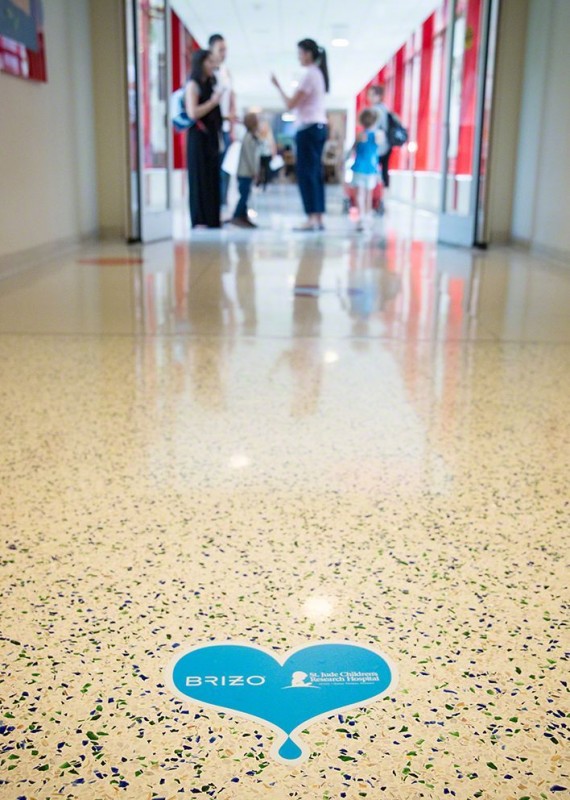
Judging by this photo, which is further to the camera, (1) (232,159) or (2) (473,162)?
(1) (232,159)

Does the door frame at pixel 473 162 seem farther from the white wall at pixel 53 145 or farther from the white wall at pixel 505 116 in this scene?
the white wall at pixel 53 145

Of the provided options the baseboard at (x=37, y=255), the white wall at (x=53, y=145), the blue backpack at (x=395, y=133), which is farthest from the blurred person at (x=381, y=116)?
the baseboard at (x=37, y=255)

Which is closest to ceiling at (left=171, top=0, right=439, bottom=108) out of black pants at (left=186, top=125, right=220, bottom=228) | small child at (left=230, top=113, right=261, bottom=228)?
small child at (left=230, top=113, right=261, bottom=228)

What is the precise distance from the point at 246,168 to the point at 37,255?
3.28 m

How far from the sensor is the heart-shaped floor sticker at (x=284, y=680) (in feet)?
2.63

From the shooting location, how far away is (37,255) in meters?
4.82

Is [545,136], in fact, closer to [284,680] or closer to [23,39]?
[23,39]

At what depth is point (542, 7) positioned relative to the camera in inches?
222

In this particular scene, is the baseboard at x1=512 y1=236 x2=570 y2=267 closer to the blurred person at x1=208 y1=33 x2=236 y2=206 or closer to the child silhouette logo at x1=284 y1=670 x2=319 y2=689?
the blurred person at x1=208 y1=33 x2=236 y2=206

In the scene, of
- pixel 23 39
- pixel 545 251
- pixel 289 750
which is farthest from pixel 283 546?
pixel 545 251

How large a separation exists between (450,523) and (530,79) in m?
5.52

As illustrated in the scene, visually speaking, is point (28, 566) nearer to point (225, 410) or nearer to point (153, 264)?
point (225, 410)

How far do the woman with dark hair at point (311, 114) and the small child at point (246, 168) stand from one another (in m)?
0.69

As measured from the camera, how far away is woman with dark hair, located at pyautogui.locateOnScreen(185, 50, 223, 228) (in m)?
6.50
